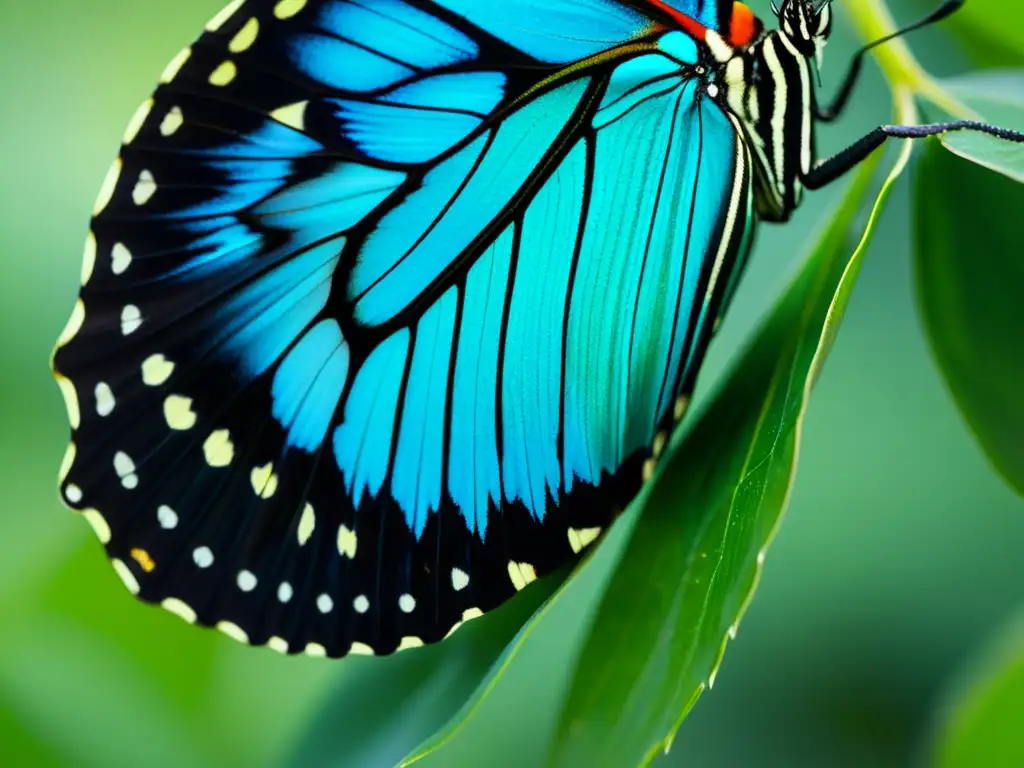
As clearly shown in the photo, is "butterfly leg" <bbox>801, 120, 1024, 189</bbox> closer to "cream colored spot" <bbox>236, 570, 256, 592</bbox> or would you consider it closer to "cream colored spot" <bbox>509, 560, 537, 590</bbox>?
"cream colored spot" <bbox>509, 560, 537, 590</bbox>

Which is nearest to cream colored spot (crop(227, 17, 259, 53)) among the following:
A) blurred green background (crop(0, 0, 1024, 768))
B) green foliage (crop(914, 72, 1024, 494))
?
green foliage (crop(914, 72, 1024, 494))

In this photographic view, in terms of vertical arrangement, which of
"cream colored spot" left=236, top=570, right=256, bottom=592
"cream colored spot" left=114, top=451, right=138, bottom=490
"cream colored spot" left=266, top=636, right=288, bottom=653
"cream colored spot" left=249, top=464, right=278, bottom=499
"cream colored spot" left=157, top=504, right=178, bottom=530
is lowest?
"cream colored spot" left=266, top=636, right=288, bottom=653

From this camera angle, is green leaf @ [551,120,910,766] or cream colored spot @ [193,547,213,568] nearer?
green leaf @ [551,120,910,766]

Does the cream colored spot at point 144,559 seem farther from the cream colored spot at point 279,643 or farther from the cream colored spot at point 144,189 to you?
the cream colored spot at point 144,189

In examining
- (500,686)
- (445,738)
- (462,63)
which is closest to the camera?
(445,738)

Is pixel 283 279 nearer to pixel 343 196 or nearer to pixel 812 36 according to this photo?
pixel 343 196

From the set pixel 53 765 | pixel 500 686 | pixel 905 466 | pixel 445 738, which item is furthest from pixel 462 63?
pixel 905 466

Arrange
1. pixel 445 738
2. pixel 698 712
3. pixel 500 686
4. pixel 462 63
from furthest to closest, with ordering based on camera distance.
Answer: pixel 698 712
pixel 500 686
pixel 462 63
pixel 445 738

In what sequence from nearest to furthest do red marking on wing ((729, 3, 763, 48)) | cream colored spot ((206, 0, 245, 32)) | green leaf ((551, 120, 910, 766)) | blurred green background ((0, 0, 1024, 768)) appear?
green leaf ((551, 120, 910, 766))
cream colored spot ((206, 0, 245, 32))
red marking on wing ((729, 3, 763, 48))
blurred green background ((0, 0, 1024, 768))

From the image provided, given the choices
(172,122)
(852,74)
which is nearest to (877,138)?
(852,74)
